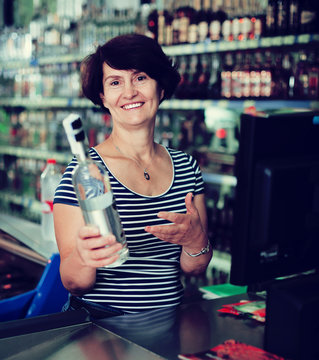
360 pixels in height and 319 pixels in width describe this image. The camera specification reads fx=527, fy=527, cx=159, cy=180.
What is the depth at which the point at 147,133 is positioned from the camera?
1768 millimetres

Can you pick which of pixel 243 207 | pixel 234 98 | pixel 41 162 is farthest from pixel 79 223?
pixel 41 162

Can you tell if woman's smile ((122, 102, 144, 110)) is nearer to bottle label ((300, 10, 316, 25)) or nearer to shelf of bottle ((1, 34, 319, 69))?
shelf of bottle ((1, 34, 319, 69))

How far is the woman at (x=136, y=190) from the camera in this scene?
4.88ft

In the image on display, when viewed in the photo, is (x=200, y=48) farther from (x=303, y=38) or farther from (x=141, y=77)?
(x=141, y=77)

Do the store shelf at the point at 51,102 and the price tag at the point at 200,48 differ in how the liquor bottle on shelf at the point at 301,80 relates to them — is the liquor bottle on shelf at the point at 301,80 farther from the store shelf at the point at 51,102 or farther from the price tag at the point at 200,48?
the store shelf at the point at 51,102

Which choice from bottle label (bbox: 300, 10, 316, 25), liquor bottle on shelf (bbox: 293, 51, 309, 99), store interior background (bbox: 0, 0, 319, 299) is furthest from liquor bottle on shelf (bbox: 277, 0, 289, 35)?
liquor bottle on shelf (bbox: 293, 51, 309, 99)

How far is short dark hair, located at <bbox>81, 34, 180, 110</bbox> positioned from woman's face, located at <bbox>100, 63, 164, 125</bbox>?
0.08ft

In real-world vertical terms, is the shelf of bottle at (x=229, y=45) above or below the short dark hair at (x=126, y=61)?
above

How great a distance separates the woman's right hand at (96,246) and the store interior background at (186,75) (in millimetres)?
1019

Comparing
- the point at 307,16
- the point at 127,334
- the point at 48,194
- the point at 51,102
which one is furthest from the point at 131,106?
the point at 51,102

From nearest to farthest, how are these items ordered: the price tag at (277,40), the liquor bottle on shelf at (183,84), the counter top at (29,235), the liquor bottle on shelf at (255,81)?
the counter top at (29,235) → the price tag at (277,40) → the liquor bottle on shelf at (255,81) → the liquor bottle on shelf at (183,84)

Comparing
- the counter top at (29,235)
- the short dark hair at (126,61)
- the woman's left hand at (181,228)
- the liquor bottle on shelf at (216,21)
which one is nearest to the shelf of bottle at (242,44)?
the liquor bottle on shelf at (216,21)

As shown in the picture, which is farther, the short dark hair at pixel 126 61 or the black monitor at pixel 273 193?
the short dark hair at pixel 126 61

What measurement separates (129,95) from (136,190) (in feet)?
0.99
